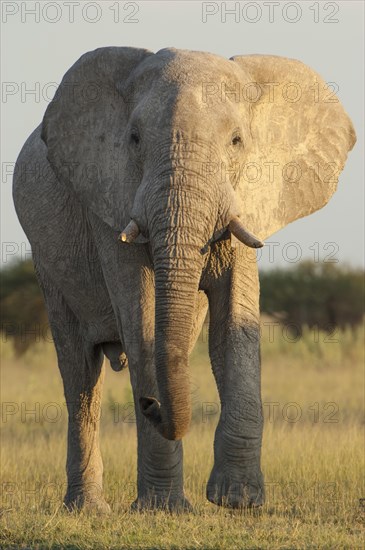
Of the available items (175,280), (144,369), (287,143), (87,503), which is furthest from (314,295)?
(175,280)

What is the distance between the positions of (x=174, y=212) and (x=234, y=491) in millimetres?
1533

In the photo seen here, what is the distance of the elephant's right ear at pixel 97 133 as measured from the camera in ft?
27.8

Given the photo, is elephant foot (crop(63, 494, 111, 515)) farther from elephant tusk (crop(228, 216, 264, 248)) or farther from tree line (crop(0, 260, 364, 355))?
tree line (crop(0, 260, 364, 355))

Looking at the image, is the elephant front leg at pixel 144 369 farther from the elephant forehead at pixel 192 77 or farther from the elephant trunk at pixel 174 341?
the elephant forehead at pixel 192 77

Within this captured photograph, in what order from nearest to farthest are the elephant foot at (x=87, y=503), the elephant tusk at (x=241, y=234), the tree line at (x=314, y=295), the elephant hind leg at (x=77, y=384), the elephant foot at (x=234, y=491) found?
the elephant tusk at (x=241, y=234)
the elephant foot at (x=234, y=491)
the elephant foot at (x=87, y=503)
the elephant hind leg at (x=77, y=384)
the tree line at (x=314, y=295)

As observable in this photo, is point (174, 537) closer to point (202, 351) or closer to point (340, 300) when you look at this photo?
point (202, 351)

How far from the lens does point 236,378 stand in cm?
811

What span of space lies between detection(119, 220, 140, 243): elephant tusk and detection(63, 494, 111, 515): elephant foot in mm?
2312

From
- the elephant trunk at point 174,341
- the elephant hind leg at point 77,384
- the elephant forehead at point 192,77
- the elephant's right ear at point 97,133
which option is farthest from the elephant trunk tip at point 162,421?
the elephant hind leg at point 77,384

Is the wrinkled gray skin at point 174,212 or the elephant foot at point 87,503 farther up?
the wrinkled gray skin at point 174,212

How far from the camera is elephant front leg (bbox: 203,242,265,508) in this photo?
797cm

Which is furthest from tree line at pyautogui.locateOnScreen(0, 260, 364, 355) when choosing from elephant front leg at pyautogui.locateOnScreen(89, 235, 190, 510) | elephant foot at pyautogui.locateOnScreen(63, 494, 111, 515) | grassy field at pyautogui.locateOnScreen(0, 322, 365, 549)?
elephant front leg at pyautogui.locateOnScreen(89, 235, 190, 510)

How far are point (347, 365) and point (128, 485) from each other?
12897 mm

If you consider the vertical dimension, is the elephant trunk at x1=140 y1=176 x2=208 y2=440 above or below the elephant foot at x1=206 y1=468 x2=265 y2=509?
above
